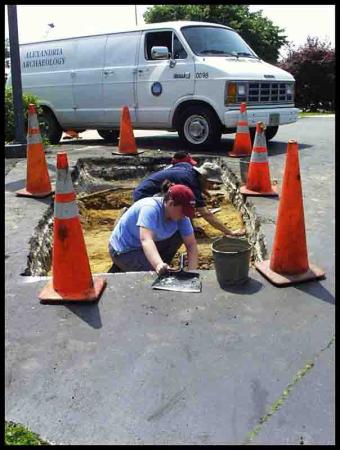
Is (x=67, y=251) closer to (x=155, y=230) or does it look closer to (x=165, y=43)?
(x=155, y=230)

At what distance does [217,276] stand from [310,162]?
4.79 m

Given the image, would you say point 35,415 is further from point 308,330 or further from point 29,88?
point 29,88

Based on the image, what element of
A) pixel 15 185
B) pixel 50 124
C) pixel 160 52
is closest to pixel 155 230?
pixel 15 185

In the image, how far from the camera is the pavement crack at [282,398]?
2141 millimetres

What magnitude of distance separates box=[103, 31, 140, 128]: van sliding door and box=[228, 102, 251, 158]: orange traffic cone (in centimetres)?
216

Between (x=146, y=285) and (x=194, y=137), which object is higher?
(x=194, y=137)

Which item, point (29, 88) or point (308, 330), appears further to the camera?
point (29, 88)

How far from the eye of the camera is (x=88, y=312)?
10.5 ft

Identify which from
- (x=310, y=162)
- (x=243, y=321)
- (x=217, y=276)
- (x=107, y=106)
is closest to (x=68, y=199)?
(x=217, y=276)

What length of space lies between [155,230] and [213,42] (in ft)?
19.0

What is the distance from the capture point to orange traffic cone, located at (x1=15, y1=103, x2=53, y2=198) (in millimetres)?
5617

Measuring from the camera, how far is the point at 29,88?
10414 mm

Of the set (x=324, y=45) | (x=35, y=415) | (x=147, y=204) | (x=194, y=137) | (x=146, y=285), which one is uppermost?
(x=324, y=45)

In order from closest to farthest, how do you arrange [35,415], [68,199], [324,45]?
[35,415] → [68,199] → [324,45]
